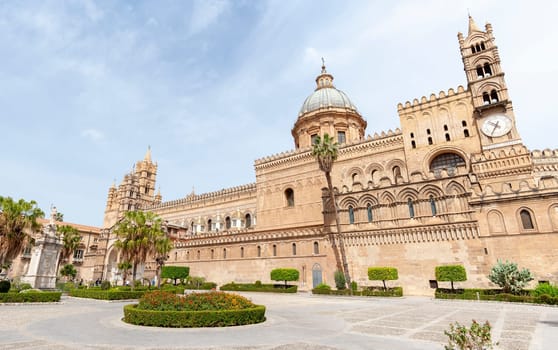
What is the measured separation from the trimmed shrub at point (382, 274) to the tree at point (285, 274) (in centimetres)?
757

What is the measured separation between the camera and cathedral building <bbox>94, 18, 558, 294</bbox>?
1002 inches

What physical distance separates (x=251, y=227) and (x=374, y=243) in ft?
71.0

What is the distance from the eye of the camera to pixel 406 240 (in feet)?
94.2

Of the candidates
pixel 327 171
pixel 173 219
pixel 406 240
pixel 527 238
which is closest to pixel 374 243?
pixel 406 240

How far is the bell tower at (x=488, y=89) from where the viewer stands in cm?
3119

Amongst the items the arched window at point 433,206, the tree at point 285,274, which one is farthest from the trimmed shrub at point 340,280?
the arched window at point 433,206

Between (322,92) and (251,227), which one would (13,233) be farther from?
(322,92)

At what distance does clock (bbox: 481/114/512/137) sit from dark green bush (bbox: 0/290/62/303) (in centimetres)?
3987

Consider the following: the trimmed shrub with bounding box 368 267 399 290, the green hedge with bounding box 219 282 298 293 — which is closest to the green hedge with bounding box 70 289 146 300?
the green hedge with bounding box 219 282 298 293

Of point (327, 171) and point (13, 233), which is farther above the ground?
point (327, 171)

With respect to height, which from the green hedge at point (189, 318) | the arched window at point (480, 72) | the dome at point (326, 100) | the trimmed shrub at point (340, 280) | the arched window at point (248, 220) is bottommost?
the green hedge at point (189, 318)

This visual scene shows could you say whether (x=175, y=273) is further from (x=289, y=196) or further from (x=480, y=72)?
(x=480, y=72)

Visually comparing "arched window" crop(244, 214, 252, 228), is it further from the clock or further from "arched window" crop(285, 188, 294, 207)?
the clock

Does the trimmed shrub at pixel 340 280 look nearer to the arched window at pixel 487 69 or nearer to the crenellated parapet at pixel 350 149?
the crenellated parapet at pixel 350 149
